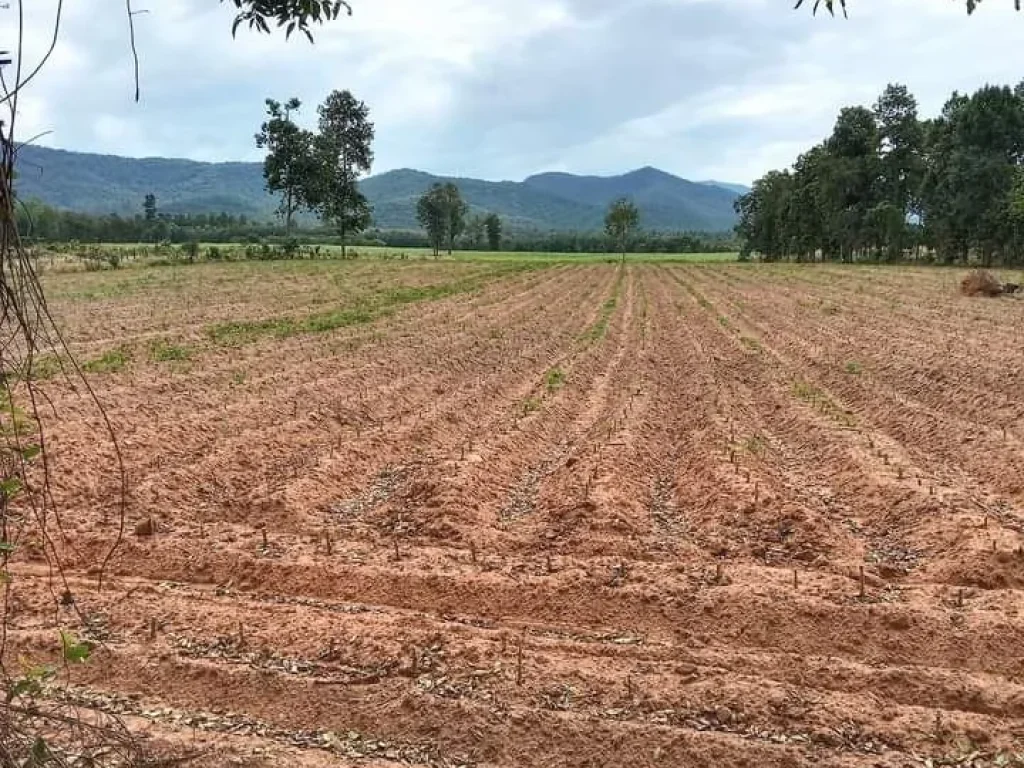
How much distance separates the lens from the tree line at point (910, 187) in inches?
1834

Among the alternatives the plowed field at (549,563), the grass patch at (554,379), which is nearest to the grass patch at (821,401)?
the plowed field at (549,563)

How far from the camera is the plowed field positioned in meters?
4.09

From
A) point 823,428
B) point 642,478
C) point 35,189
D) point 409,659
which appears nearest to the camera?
point 35,189

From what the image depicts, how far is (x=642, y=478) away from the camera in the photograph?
27.2 ft

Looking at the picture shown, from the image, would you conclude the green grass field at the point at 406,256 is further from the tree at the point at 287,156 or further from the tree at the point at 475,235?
the tree at the point at 475,235

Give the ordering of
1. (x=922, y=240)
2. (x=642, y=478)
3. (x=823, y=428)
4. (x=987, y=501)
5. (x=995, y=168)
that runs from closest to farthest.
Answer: (x=987, y=501) → (x=642, y=478) → (x=823, y=428) → (x=995, y=168) → (x=922, y=240)

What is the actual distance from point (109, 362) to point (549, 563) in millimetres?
10827

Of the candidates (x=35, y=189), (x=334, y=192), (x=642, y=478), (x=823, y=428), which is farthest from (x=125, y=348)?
(x=334, y=192)

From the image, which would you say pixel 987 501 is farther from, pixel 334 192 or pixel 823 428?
pixel 334 192

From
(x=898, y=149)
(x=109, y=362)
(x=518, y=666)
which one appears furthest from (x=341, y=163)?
(x=518, y=666)

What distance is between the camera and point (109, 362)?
13844 millimetres

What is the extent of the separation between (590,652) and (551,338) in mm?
14988

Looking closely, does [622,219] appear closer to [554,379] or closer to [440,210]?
[440,210]

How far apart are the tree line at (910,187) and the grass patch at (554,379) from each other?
34.1m
